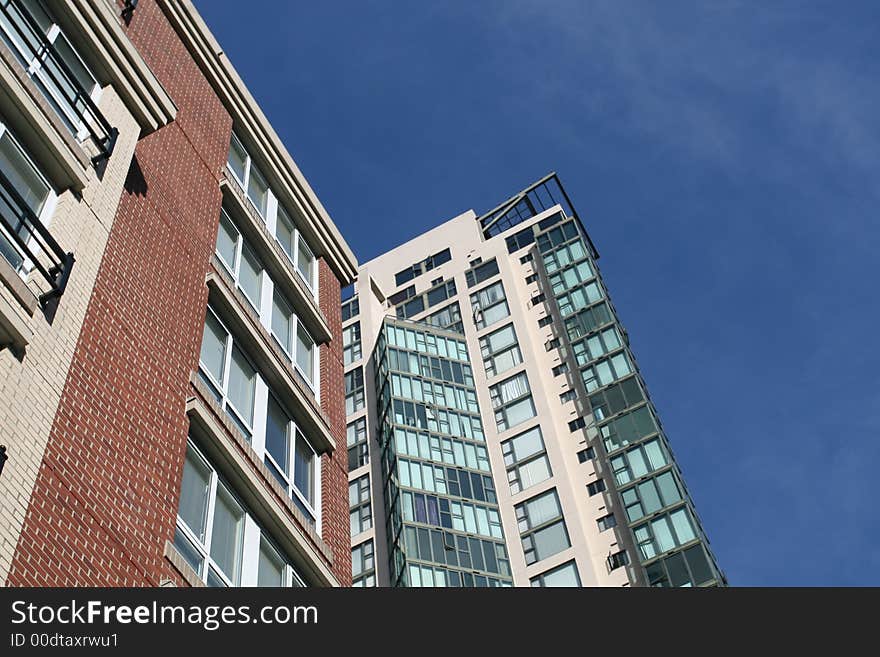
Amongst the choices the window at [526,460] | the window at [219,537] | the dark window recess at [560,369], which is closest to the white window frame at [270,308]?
the window at [219,537]

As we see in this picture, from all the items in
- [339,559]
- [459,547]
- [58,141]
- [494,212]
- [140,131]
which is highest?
[494,212]

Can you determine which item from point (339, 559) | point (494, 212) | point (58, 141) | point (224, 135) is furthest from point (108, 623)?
point (494, 212)

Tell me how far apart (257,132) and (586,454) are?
40191 mm

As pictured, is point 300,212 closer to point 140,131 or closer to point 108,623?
point 140,131

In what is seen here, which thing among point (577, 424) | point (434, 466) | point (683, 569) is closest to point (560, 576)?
point (683, 569)

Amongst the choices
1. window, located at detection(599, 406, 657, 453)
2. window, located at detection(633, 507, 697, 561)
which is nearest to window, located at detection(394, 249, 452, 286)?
window, located at detection(599, 406, 657, 453)

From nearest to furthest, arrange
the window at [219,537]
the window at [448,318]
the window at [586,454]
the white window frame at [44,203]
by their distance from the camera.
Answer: the white window frame at [44,203] → the window at [219,537] → the window at [586,454] → the window at [448,318]

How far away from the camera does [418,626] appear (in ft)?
31.1

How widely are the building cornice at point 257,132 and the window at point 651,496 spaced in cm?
3420

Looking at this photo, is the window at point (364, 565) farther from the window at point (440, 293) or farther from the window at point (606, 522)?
the window at point (440, 293)

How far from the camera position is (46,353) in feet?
38.7

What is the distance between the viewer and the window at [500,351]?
67.3 metres

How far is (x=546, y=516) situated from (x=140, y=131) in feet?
142

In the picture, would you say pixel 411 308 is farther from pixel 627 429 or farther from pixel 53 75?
pixel 53 75
